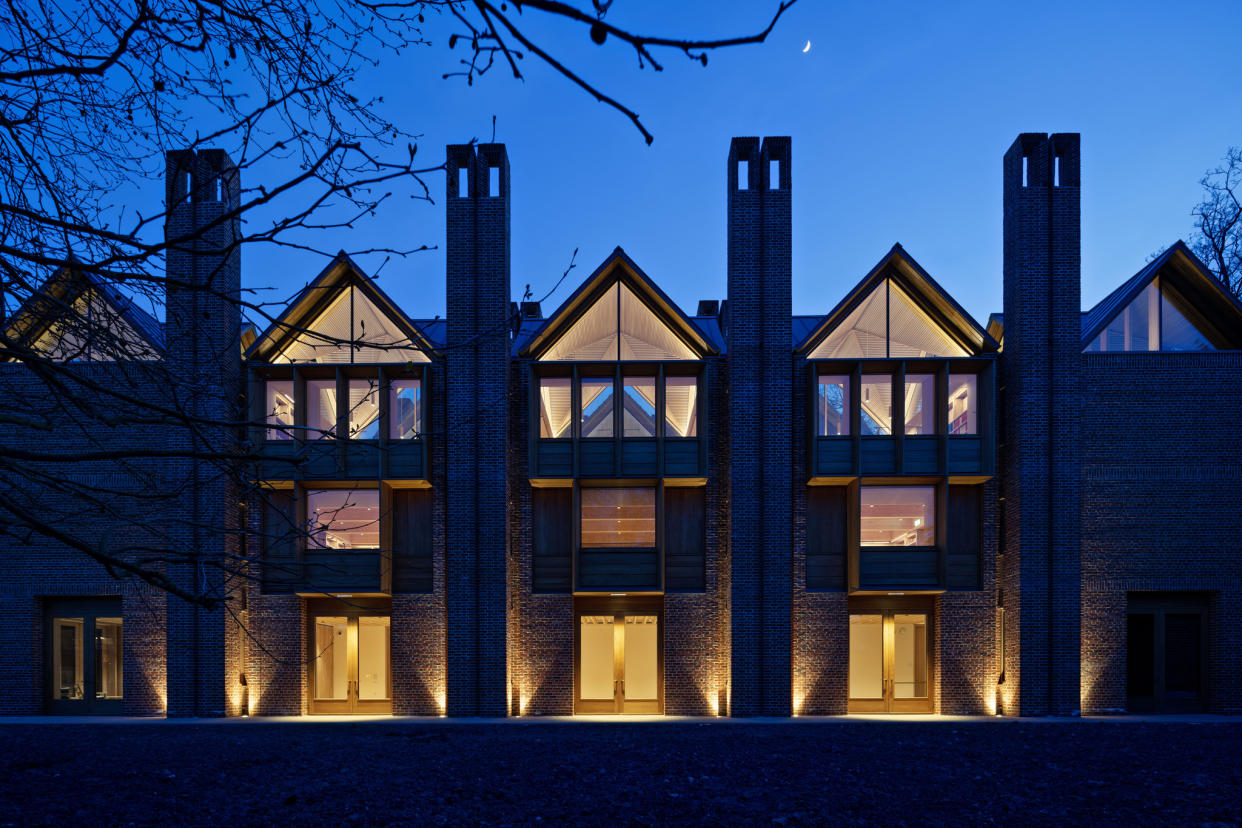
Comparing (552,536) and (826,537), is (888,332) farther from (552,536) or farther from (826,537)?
(552,536)

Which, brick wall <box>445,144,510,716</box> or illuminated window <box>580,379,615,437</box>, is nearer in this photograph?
brick wall <box>445,144,510,716</box>

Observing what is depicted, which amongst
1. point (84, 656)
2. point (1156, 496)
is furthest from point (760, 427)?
point (84, 656)

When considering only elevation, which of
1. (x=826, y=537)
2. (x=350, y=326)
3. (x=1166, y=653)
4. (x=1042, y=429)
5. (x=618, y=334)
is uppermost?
(x=350, y=326)

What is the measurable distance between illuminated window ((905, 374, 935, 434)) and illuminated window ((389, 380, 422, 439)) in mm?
11115

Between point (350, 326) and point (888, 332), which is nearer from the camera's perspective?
point (888, 332)

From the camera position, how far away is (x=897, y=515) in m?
18.7

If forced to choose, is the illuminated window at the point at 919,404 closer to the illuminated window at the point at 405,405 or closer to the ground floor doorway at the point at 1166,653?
the ground floor doorway at the point at 1166,653

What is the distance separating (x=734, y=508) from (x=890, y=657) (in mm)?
4995

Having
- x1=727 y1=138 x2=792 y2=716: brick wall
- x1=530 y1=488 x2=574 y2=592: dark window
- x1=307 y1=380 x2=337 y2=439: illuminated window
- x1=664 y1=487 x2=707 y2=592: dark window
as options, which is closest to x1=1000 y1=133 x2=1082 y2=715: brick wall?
x1=727 y1=138 x2=792 y2=716: brick wall

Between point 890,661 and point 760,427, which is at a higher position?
point 760,427

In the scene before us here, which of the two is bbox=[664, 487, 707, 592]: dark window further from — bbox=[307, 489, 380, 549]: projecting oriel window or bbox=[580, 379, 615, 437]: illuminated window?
bbox=[307, 489, 380, 549]: projecting oriel window

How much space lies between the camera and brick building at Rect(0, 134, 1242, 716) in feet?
59.8
